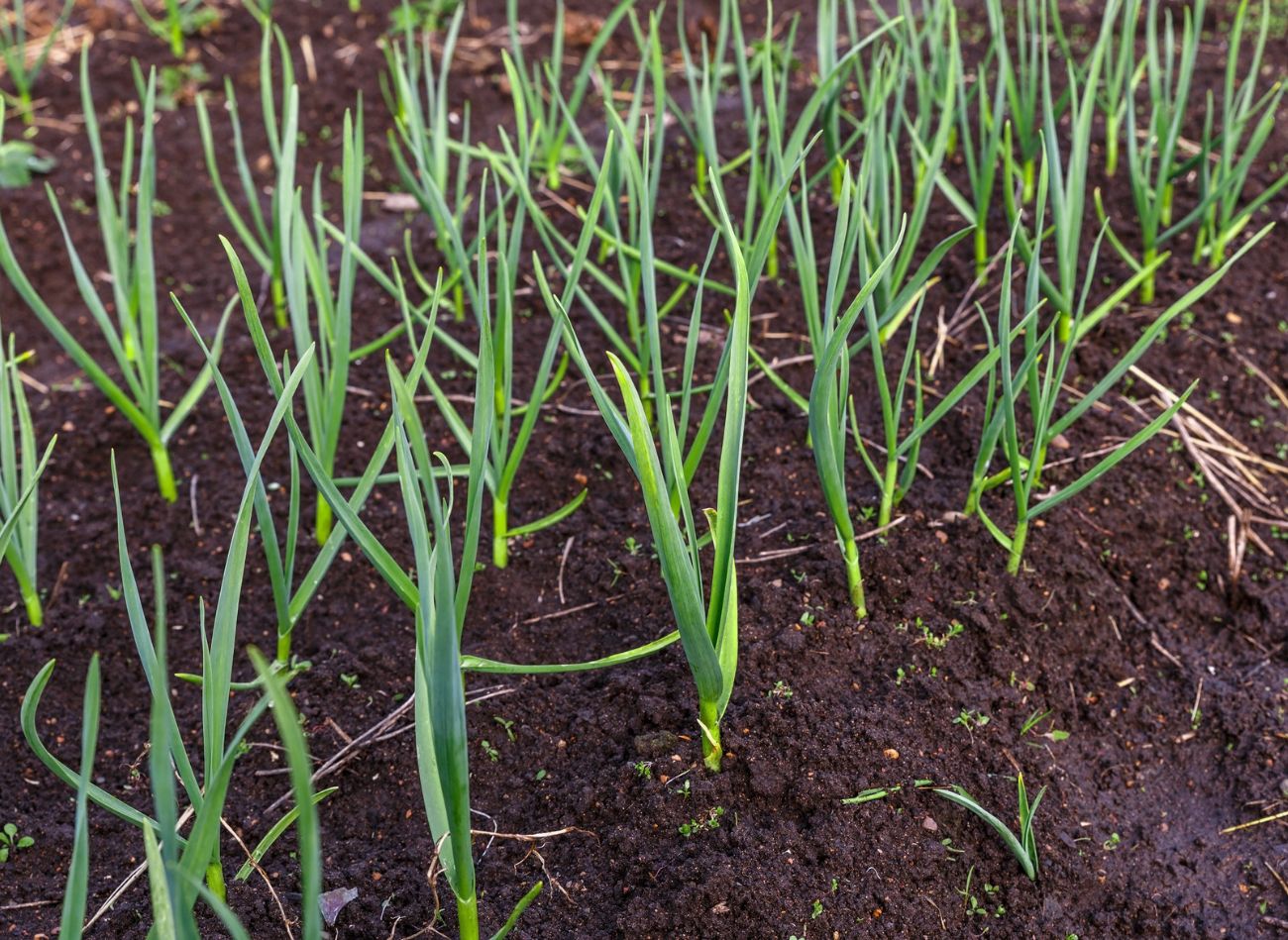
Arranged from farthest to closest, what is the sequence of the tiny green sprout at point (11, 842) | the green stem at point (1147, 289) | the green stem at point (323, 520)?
the green stem at point (1147, 289), the green stem at point (323, 520), the tiny green sprout at point (11, 842)

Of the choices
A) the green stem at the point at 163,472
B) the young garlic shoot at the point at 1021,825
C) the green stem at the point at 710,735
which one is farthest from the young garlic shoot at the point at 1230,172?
the green stem at the point at 163,472

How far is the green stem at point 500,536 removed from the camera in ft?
5.40

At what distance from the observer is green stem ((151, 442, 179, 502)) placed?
1857 mm

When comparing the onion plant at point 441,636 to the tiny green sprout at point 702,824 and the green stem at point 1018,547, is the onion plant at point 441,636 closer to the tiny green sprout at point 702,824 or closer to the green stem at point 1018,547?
the tiny green sprout at point 702,824

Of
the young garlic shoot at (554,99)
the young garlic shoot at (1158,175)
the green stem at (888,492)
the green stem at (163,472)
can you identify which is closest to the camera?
the green stem at (888,492)

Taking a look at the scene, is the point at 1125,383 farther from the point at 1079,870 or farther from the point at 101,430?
the point at 101,430

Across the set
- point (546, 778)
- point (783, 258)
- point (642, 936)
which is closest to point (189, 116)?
point (783, 258)

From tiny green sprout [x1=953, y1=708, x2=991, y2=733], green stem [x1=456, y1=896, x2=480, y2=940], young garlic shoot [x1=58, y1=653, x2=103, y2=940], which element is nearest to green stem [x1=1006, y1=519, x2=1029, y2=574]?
tiny green sprout [x1=953, y1=708, x2=991, y2=733]

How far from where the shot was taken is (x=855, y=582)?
155 cm

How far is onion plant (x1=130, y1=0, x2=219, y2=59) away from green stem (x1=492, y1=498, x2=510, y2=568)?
2166 mm

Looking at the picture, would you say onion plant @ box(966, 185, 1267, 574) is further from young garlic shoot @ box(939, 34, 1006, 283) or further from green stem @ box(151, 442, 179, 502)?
green stem @ box(151, 442, 179, 502)

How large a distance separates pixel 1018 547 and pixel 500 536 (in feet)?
2.26

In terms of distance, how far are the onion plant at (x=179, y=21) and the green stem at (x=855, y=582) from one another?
257 cm

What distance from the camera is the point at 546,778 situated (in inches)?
55.3
